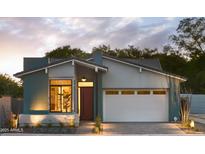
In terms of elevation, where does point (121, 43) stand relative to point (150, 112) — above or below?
above

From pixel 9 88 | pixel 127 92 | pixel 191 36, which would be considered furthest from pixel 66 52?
pixel 127 92

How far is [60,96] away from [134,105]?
4.58 meters

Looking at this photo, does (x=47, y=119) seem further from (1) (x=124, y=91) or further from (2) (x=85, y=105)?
(1) (x=124, y=91)

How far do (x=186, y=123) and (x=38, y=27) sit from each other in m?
13.8

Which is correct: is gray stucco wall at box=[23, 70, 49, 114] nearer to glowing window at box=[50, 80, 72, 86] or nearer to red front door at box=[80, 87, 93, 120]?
glowing window at box=[50, 80, 72, 86]

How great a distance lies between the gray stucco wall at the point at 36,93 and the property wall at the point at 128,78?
12.7 ft

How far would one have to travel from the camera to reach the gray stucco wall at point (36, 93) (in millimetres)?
20297

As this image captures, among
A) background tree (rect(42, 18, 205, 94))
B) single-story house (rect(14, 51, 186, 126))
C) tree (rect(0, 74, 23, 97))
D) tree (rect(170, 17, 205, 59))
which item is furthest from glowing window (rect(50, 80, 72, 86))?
tree (rect(170, 17, 205, 59))

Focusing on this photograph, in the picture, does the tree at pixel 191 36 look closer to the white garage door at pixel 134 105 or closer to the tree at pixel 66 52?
the tree at pixel 66 52

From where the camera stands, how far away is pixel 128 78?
23109 millimetres
